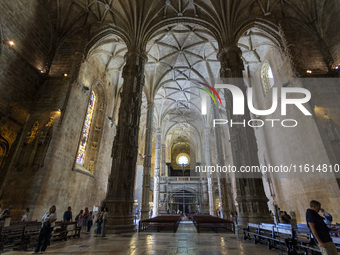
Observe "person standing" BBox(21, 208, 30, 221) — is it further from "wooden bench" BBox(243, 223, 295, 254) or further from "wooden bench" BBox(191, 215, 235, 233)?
"wooden bench" BBox(243, 223, 295, 254)

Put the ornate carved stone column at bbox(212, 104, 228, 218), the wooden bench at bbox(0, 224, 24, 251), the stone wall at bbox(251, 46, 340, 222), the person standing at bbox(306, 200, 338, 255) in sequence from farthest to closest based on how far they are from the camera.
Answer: the ornate carved stone column at bbox(212, 104, 228, 218) < the stone wall at bbox(251, 46, 340, 222) < the wooden bench at bbox(0, 224, 24, 251) < the person standing at bbox(306, 200, 338, 255)

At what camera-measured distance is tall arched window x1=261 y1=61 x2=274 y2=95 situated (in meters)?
15.8

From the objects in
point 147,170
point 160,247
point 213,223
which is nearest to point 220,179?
point 147,170

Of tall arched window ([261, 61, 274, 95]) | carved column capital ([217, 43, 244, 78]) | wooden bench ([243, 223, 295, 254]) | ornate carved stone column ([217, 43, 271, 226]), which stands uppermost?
tall arched window ([261, 61, 274, 95])

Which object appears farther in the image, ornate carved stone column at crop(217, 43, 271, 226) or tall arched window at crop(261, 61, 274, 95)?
tall arched window at crop(261, 61, 274, 95)

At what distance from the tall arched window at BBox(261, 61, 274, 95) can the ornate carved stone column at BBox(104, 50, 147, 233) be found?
11242mm

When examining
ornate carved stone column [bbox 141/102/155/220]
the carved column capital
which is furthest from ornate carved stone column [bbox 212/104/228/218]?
the carved column capital

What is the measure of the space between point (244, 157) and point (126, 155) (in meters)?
6.09

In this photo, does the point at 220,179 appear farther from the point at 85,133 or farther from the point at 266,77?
the point at 85,133

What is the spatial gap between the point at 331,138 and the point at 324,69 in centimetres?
498

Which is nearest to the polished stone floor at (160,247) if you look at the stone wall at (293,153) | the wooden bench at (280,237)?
the wooden bench at (280,237)

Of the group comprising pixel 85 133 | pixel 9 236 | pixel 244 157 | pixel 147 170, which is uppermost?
pixel 85 133

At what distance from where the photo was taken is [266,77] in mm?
16531

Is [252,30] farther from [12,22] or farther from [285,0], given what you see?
[12,22]
